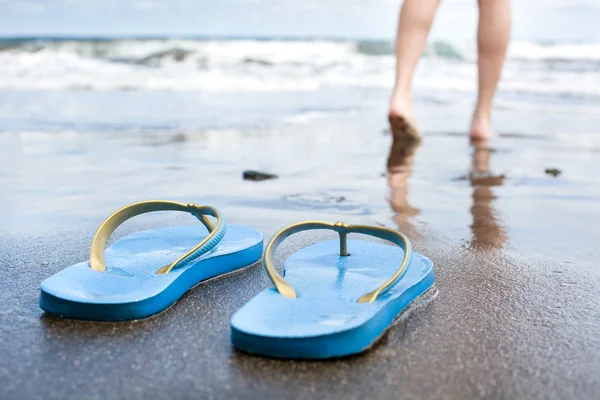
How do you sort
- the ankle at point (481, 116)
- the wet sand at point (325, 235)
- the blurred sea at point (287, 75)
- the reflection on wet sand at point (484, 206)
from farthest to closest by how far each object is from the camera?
1. the blurred sea at point (287, 75)
2. the ankle at point (481, 116)
3. the reflection on wet sand at point (484, 206)
4. the wet sand at point (325, 235)

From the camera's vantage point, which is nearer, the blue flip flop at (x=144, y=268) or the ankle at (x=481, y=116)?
the blue flip flop at (x=144, y=268)

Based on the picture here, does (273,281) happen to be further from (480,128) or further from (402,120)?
(480,128)

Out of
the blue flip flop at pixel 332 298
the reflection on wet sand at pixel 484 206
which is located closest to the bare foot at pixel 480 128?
the reflection on wet sand at pixel 484 206

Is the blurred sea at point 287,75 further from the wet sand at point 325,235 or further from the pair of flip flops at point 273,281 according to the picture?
the pair of flip flops at point 273,281

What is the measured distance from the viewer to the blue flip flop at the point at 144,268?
1159 mm

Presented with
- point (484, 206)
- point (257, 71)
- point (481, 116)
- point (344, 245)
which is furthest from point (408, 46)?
point (257, 71)

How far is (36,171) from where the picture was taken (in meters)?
2.83

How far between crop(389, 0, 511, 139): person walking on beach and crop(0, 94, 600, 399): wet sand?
22 cm

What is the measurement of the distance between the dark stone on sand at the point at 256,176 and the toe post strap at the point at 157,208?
117cm

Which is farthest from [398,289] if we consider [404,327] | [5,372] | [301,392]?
[5,372]

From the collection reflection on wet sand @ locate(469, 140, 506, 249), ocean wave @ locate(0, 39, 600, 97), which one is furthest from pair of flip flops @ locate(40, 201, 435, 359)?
ocean wave @ locate(0, 39, 600, 97)

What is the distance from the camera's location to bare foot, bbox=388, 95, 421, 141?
11.1 feet

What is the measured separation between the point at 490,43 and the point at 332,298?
2646mm

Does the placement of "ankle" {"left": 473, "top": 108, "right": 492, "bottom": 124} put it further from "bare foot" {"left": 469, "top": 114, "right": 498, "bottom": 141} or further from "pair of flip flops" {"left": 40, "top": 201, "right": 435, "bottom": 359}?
"pair of flip flops" {"left": 40, "top": 201, "right": 435, "bottom": 359}
